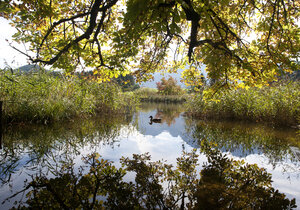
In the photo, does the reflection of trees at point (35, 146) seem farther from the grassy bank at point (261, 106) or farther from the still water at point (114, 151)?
the grassy bank at point (261, 106)

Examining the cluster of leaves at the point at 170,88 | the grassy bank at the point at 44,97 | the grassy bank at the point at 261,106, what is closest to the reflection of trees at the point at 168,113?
the grassy bank at the point at 261,106

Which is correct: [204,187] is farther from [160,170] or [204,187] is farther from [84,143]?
[84,143]

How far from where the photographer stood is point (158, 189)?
177cm

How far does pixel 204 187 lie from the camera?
179 cm

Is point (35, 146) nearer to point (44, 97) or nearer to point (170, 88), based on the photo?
point (44, 97)

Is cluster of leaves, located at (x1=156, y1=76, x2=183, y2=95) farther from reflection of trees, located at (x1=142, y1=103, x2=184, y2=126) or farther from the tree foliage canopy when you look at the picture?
the tree foliage canopy

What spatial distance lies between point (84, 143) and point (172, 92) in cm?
2139

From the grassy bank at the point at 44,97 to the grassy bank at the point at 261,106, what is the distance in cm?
446

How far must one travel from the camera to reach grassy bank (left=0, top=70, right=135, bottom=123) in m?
4.66

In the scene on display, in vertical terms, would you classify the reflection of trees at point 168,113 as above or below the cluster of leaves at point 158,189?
below

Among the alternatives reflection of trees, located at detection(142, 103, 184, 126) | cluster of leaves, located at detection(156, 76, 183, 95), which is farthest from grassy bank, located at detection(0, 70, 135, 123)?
cluster of leaves, located at detection(156, 76, 183, 95)

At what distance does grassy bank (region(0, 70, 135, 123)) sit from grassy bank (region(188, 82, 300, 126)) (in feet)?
14.6

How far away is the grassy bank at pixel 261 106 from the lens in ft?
18.6

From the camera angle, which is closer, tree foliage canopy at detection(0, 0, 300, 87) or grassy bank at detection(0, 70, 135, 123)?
tree foliage canopy at detection(0, 0, 300, 87)
